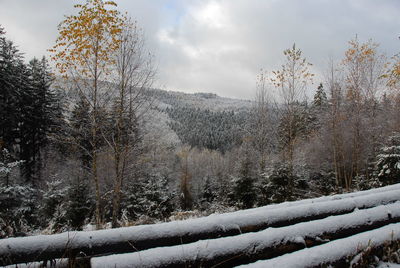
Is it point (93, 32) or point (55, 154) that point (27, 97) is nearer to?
point (55, 154)

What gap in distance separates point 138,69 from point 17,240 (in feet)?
26.5

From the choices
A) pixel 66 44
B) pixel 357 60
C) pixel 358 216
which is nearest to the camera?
pixel 358 216

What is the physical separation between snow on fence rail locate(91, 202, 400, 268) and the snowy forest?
2.94 metres

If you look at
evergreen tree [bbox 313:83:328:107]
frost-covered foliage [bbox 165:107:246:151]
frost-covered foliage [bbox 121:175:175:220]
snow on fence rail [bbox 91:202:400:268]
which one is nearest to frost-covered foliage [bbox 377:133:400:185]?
evergreen tree [bbox 313:83:328:107]

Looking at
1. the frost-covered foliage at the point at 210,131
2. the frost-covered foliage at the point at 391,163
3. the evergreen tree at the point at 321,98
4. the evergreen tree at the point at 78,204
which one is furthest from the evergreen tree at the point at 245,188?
the frost-covered foliage at the point at 210,131

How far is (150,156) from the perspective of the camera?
1035cm

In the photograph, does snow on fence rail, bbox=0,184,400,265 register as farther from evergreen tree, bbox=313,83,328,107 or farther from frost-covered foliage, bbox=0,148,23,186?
evergreen tree, bbox=313,83,328,107

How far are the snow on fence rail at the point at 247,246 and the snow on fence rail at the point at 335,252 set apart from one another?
0.16m

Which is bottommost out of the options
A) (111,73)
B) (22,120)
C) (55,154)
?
(55,154)

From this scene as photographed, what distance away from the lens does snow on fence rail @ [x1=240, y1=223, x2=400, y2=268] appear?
192 cm

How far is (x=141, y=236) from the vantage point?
2068mm

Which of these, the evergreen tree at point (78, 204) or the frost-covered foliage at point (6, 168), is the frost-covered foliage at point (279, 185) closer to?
the evergreen tree at point (78, 204)

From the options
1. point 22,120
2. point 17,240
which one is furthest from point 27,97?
point 17,240

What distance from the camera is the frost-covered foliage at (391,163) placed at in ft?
35.8
